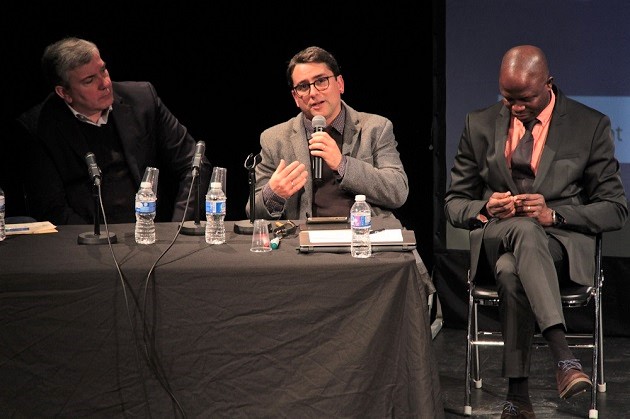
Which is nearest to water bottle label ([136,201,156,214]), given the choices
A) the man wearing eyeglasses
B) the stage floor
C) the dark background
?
the man wearing eyeglasses

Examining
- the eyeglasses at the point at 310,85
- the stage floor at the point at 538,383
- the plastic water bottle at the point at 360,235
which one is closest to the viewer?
the plastic water bottle at the point at 360,235

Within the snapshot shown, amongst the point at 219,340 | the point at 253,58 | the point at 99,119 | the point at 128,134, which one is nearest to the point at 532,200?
the point at 219,340

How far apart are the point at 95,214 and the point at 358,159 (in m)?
1.22

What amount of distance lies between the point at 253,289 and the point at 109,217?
161 cm

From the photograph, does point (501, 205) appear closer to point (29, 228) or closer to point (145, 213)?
point (145, 213)

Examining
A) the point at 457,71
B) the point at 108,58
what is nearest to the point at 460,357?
the point at 457,71

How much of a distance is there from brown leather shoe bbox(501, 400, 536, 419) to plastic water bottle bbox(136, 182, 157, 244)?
1.44 m

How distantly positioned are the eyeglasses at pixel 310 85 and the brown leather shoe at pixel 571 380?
5.14ft

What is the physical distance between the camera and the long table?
9.58ft

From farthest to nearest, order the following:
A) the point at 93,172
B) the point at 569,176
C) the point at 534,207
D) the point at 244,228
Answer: the point at 569,176
the point at 534,207
the point at 244,228
the point at 93,172

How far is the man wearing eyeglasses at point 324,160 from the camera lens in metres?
3.93

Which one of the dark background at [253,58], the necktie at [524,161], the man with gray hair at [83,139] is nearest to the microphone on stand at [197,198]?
the man with gray hair at [83,139]

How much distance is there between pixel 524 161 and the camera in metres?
3.91

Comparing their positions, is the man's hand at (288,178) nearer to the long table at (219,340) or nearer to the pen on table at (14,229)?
the long table at (219,340)
